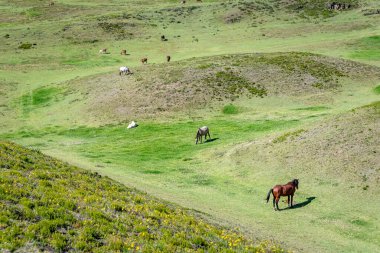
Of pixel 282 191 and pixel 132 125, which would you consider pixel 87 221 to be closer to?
pixel 282 191

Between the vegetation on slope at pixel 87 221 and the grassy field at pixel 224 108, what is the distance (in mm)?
4312

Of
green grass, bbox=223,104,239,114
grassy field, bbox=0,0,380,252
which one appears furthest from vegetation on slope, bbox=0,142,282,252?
green grass, bbox=223,104,239,114

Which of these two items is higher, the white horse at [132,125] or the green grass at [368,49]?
the green grass at [368,49]

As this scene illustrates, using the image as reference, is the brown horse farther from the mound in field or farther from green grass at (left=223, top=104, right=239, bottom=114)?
the mound in field

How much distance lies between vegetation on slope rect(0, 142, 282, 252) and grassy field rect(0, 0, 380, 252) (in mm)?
4312

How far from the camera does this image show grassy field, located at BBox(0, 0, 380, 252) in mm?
30766

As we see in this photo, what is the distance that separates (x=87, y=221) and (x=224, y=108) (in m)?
48.8

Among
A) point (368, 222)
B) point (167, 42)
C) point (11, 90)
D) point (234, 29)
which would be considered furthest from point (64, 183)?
point (234, 29)

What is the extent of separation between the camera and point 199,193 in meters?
33.6

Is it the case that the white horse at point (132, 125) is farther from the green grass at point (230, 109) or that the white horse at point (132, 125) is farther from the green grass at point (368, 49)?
the green grass at point (368, 49)

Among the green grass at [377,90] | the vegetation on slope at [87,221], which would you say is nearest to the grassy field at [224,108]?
the green grass at [377,90]

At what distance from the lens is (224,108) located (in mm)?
65625

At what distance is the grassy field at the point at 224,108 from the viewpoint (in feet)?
101

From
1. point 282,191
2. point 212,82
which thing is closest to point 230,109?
point 212,82
